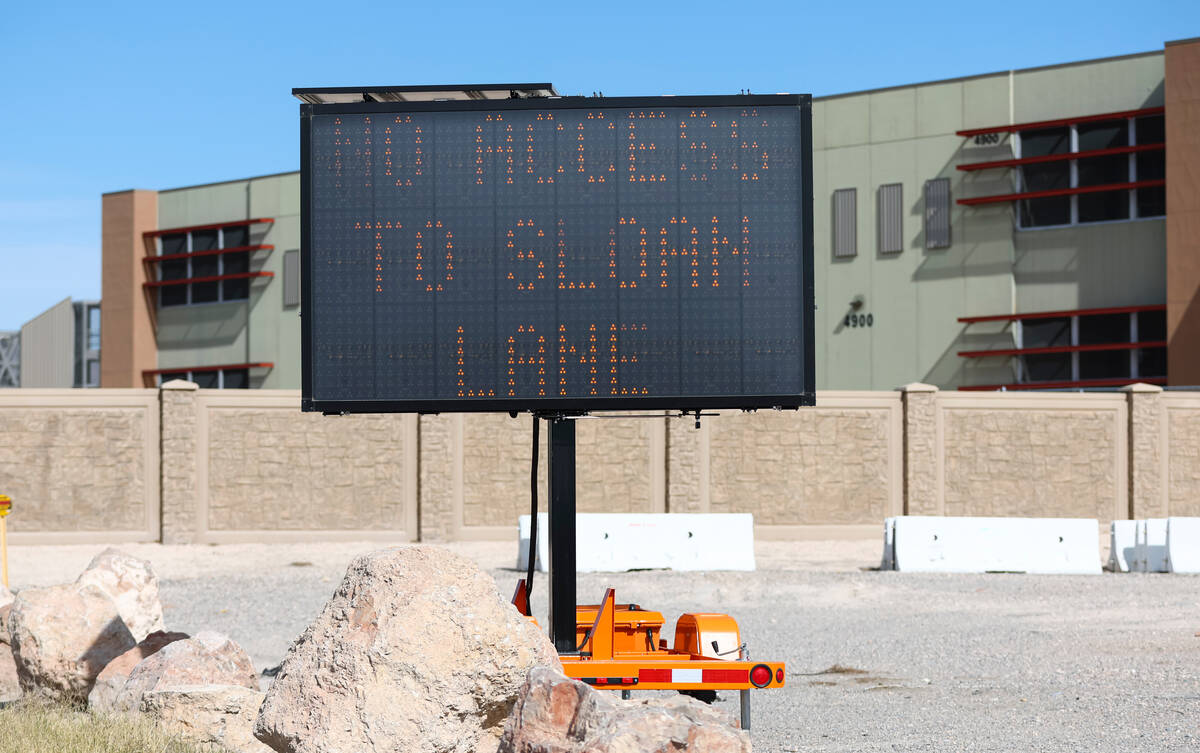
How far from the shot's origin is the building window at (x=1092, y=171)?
35188 mm

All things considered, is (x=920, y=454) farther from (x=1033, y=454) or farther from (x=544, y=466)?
(x=544, y=466)

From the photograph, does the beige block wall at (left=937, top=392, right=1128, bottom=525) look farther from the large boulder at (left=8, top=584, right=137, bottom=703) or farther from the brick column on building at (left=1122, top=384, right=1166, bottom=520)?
the large boulder at (left=8, top=584, right=137, bottom=703)

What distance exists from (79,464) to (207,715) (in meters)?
21.1

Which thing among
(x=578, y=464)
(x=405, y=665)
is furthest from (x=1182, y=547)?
(x=405, y=665)

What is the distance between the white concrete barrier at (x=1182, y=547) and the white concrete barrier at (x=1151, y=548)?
0.47 feet

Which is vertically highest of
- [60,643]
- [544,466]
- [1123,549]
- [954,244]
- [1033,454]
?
[954,244]

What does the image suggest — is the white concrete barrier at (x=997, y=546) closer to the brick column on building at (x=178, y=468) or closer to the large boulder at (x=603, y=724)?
the brick column on building at (x=178, y=468)

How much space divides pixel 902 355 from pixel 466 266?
32827 millimetres

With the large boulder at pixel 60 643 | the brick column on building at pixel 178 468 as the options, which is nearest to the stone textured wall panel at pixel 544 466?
the brick column on building at pixel 178 468

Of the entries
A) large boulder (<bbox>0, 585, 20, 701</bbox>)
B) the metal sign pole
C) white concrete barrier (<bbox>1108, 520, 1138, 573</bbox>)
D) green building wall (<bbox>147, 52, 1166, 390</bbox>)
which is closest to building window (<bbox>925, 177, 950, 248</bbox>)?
green building wall (<bbox>147, 52, 1166, 390</bbox>)

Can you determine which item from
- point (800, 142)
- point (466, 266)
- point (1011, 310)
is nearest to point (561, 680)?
point (466, 266)

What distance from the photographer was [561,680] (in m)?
5.44

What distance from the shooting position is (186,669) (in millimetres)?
8047

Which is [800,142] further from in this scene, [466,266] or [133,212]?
[133,212]
